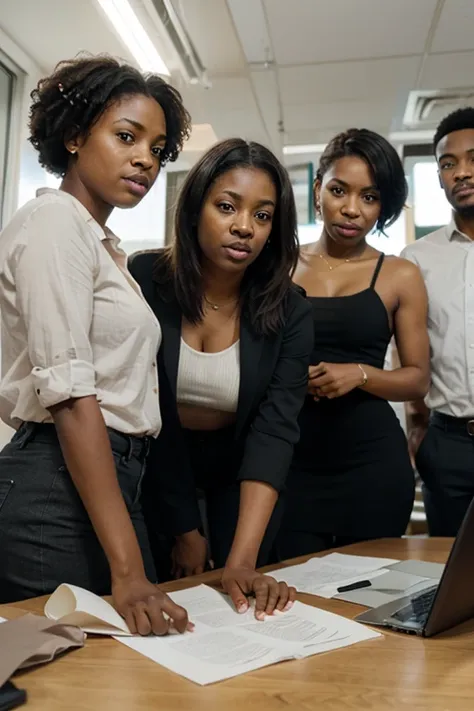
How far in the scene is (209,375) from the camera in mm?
1406

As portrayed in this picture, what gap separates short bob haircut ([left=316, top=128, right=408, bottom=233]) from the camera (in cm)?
182

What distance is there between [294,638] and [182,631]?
0.15 metres

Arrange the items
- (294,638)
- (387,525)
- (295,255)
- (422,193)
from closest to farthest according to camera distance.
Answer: (294,638) → (295,255) → (387,525) → (422,193)

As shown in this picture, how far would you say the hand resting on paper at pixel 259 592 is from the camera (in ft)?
3.33

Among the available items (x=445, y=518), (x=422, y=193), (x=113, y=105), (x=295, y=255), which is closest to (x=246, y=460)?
(x=295, y=255)

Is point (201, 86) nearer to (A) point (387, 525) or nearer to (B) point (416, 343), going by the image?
(B) point (416, 343)

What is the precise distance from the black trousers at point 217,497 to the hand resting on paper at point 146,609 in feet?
1.71

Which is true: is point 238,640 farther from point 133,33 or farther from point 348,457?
point 133,33

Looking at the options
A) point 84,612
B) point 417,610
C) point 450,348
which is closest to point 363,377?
point 450,348

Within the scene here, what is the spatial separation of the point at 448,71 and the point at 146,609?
3535 millimetres

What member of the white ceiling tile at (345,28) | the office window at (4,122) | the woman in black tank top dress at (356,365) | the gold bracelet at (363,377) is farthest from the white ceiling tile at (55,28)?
the gold bracelet at (363,377)

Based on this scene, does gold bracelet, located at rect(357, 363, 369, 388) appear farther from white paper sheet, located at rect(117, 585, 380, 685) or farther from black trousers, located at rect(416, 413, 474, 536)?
white paper sheet, located at rect(117, 585, 380, 685)

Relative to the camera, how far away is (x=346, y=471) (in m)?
1.74

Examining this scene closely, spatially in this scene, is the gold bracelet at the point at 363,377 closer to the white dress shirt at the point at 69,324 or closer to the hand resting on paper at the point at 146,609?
the white dress shirt at the point at 69,324
